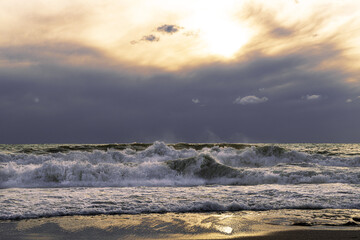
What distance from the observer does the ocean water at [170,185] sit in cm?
845

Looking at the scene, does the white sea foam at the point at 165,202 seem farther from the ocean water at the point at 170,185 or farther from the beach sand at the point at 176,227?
the beach sand at the point at 176,227

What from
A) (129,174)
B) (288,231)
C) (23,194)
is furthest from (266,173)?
(23,194)

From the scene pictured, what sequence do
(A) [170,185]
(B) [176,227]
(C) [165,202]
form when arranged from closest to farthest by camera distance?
(B) [176,227] < (C) [165,202] < (A) [170,185]

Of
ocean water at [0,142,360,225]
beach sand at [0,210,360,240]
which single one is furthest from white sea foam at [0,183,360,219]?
beach sand at [0,210,360,240]

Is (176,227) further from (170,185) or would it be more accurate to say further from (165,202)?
(170,185)

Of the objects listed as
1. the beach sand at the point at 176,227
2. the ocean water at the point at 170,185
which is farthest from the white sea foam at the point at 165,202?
the beach sand at the point at 176,227

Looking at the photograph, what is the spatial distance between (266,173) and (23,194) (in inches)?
412

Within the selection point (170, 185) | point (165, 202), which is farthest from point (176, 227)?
point (170, 185)

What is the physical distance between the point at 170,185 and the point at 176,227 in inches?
290

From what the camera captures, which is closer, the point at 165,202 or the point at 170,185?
the point at 165,202

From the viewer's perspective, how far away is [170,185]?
543 inches

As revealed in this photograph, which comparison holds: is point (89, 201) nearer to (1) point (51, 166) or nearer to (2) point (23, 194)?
(2) point (23, 194)

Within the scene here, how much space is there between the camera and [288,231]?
19.9 feet

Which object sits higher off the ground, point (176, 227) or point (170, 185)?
point (176, 227)
